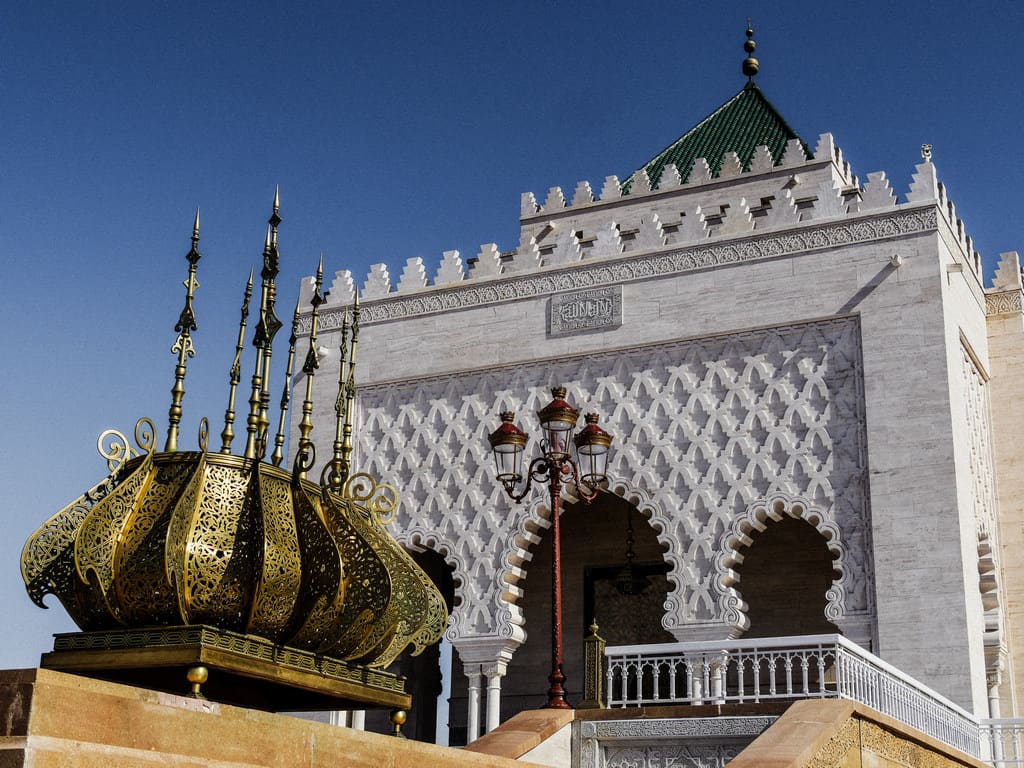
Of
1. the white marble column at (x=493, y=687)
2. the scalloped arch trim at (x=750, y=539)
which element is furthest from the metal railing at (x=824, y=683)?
the white marble column at (x=493, y=687)

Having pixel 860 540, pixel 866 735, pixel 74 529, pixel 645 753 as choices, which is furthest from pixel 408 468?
pixel 74 529

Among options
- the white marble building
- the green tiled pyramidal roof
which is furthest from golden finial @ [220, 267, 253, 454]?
the green tiled pyramidal roof

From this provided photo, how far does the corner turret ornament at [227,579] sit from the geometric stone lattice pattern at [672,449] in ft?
18.2

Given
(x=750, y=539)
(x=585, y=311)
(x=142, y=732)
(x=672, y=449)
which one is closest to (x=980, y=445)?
(x=750, y=539)

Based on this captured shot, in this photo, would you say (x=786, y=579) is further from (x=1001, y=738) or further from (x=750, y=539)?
(x=1001, y=738)

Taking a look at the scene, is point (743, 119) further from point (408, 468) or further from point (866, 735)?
Answer: point (866, 735)

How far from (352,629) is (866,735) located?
11.8ft

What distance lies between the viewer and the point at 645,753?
231 inches

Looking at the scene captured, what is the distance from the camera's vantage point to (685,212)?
9.21m

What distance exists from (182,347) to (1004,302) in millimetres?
8228

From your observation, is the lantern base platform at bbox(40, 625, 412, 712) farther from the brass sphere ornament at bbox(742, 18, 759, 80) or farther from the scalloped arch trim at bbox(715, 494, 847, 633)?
the brass sphere ornament at bbox(742, 18, 759, 80)

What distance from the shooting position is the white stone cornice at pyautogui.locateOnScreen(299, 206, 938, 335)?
8.42 meters

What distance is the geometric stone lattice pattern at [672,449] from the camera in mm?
8133

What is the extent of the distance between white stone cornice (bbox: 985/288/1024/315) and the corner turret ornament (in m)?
7.91
